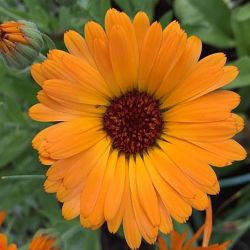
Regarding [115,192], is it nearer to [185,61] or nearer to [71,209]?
[71,209]

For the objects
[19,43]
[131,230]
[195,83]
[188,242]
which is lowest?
[188,242]

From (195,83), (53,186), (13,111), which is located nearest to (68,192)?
(53,186)

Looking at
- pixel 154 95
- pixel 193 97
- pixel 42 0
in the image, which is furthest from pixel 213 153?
pixel 42 0

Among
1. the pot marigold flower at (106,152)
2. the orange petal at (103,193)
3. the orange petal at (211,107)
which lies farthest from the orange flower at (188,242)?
the orange petal at (211,107)

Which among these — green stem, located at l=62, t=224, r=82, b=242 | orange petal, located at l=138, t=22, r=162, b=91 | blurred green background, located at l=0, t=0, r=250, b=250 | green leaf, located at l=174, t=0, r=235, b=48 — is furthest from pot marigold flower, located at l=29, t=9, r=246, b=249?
green leaf, located at l=174, t=0, r=235, b=48

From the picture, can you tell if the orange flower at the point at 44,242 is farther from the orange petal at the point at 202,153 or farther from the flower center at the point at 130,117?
the orange petal at the point at 202,153

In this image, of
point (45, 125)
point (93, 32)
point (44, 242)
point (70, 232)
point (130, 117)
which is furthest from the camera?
point (45, 125)
